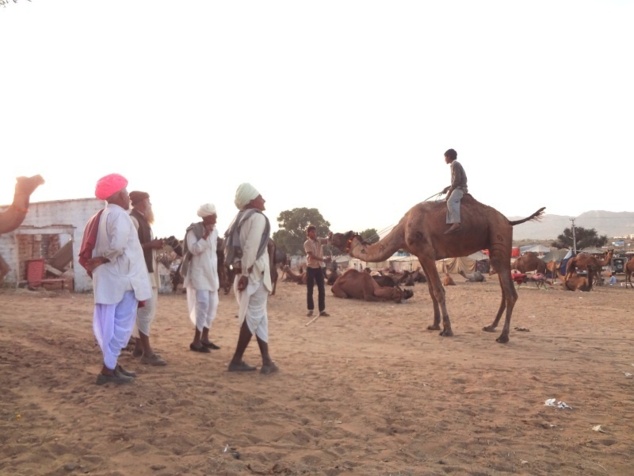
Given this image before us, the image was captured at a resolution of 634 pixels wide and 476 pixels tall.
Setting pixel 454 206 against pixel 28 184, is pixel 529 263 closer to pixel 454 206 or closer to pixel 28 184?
pixel 454 206

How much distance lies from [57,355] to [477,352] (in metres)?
5.73

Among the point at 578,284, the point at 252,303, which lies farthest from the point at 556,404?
the point at 578,284

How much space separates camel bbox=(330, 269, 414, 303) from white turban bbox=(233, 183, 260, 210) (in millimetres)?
10738

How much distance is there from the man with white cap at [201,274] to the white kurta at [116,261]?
81.2 inches

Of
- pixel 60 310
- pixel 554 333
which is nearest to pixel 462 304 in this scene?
pixel 554 333

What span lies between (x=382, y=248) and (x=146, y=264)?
240 inches

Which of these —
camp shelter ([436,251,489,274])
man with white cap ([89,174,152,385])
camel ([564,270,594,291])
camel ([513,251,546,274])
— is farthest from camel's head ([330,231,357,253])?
camp shelter ([436,251,489,274])

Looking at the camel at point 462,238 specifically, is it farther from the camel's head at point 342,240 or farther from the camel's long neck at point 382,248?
the camel's head at point 342,240

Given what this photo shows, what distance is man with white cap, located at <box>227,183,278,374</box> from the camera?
19.0ft

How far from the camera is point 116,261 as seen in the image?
520 centimetres

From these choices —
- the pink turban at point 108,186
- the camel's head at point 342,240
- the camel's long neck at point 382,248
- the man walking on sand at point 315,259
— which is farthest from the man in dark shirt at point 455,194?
the pink turban at point 108,186

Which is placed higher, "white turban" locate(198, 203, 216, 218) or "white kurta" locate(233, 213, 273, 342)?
"white turban" locate(198, 203, 216, 218)

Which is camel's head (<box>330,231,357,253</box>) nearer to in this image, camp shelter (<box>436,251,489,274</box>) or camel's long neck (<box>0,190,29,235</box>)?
camel's long neck (<box>0,190,29,235</box>)

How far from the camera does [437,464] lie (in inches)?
144
